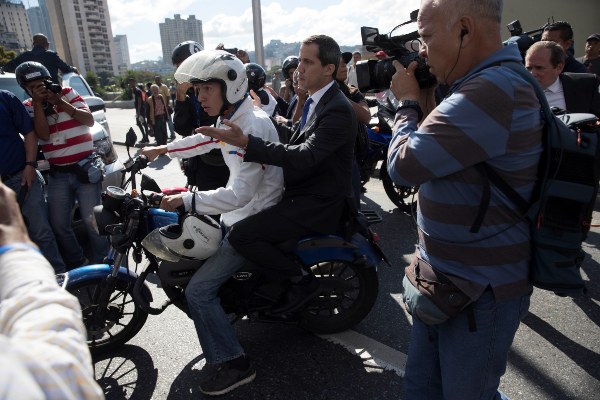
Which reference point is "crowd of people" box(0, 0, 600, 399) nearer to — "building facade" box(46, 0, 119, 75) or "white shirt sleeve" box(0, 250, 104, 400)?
"white shirt sleeve" box(0, 250, 104, 400)

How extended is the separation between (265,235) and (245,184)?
0.33 metres

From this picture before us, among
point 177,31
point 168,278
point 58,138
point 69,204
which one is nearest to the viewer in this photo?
point 168,278

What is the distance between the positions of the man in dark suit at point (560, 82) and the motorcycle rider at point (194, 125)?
2.82 m

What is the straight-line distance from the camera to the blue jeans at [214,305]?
2.42 metres

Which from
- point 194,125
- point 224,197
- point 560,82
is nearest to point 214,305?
point 224,197

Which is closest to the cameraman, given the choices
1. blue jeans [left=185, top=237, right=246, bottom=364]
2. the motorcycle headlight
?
blue jeans [left=185, top=237, right=246, bottom=364]

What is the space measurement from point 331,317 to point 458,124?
6.54 feet

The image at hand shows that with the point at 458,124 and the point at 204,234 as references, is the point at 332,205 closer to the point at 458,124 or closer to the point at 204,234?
the point at 204,234

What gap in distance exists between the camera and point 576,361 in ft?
8.45

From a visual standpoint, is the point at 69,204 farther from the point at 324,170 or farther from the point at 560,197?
the point at 560,197

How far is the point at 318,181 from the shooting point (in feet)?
7.96

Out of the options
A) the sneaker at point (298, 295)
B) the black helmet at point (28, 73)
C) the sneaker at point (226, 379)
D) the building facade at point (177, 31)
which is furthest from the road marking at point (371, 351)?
the building facade at point (177, 31)

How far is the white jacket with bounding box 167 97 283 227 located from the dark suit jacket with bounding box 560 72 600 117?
2932mm

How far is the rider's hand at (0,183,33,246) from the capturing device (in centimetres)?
88
